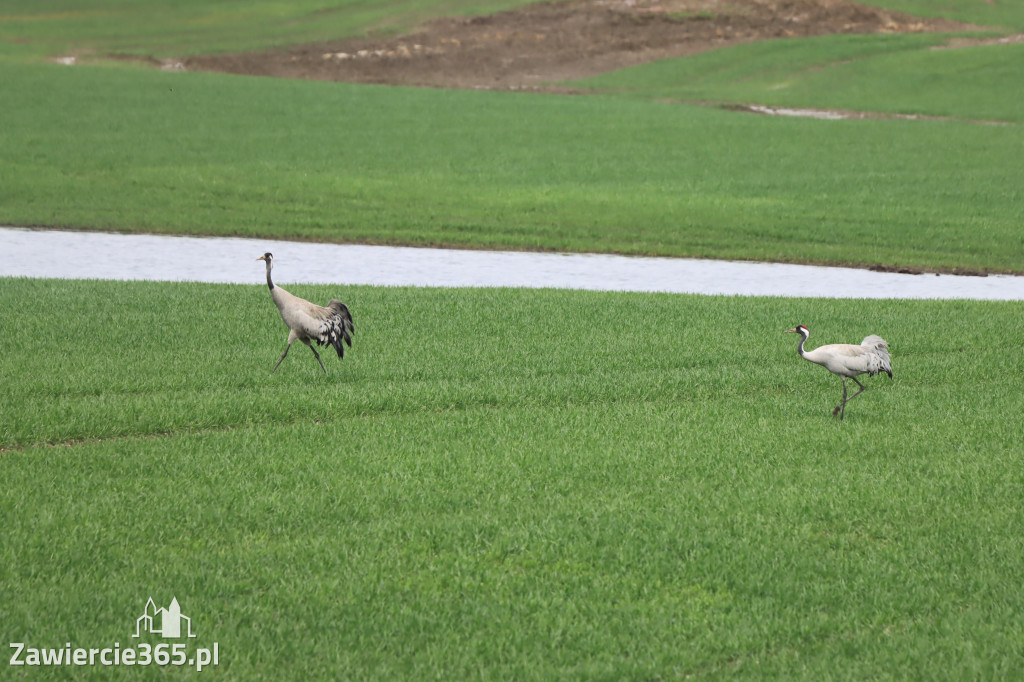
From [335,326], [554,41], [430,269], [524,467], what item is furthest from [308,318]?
[554,41]

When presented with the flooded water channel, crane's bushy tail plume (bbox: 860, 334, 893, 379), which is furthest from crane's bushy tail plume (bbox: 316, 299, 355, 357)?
the flooded water channel

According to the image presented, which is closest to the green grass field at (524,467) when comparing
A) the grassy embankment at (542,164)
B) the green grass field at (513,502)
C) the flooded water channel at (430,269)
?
the green grass field at (513,502)

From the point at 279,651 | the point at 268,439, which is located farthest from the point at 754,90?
the point at 279,651

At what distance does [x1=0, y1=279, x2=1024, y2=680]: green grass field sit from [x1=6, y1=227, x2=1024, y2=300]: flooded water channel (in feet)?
16.6

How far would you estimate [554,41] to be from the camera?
5791 centimetres

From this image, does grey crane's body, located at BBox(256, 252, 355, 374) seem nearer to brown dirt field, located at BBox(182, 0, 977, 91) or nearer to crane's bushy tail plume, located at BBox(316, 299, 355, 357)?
crane's bushy tail plume, located at BBox(316, 299, 355, 357)

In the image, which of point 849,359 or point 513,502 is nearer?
point 513,502

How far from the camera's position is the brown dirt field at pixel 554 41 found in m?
53.6

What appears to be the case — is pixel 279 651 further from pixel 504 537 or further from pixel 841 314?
pixel 841 314

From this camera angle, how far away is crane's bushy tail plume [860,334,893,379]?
9898 millimetres

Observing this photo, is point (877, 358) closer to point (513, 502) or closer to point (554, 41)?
point (513, 502)

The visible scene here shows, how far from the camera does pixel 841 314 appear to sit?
15.5 m

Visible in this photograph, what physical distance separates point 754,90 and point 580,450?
138 feet

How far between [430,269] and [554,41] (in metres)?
40.9
